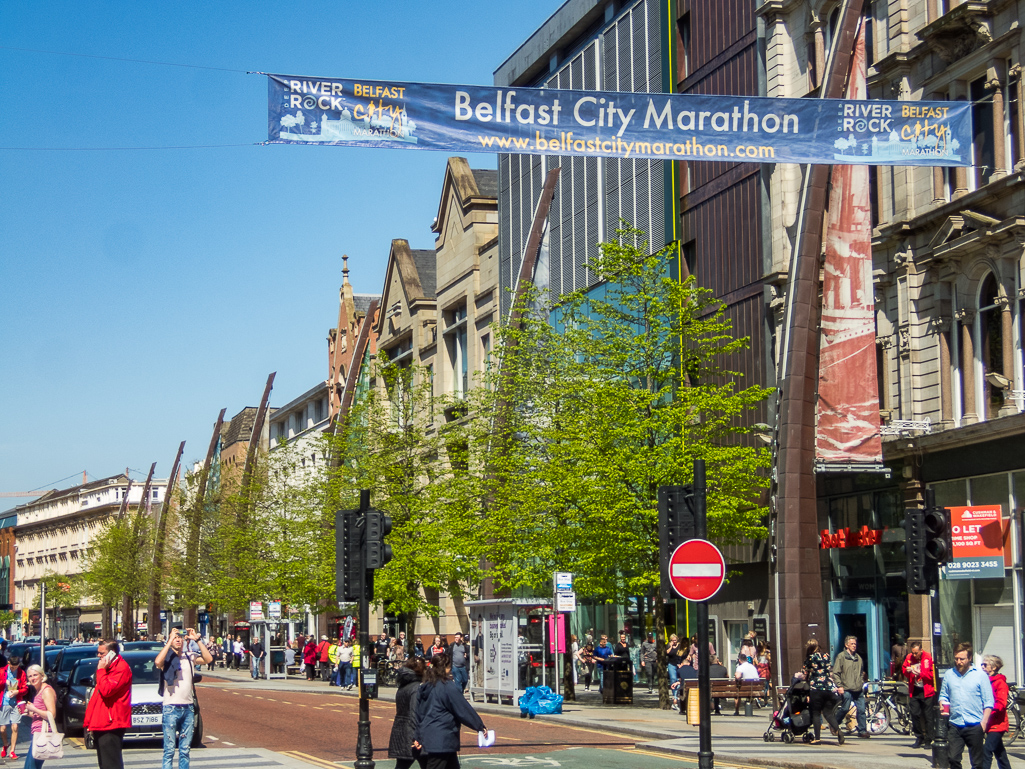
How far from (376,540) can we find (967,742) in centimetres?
785

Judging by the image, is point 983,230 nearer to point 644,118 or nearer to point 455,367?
point 644,118

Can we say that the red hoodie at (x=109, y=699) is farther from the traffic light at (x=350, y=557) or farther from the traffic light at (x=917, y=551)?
the traffic light at (x=917, y=551)

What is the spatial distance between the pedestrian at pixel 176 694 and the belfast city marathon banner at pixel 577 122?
5834 mm

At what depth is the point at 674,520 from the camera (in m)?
16.4

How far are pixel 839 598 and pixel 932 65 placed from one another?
492 inches

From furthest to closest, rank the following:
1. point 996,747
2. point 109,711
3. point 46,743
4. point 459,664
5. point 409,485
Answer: point 409,485 < point 459,664 < point 996,747 < point 109,711 < point 46,743

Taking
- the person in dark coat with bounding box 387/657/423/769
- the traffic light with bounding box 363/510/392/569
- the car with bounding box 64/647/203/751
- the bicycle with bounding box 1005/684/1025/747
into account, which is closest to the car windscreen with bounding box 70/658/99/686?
the car with bounding box 64/647/203/751

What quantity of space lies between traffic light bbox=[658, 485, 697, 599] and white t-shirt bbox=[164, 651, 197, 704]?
17.8 feet

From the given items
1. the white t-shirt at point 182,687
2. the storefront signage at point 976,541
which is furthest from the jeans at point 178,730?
the storefront signage at point 976,541

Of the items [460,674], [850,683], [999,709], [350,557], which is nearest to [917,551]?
[999,709]

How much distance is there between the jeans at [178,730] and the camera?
51.8 feet

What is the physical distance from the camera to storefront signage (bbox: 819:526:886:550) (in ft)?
104

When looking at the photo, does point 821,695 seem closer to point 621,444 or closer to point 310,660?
point 621,444

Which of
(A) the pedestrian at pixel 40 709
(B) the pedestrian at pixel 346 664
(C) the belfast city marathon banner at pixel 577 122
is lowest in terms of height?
(B) the pedestrian at pixel 346 664
